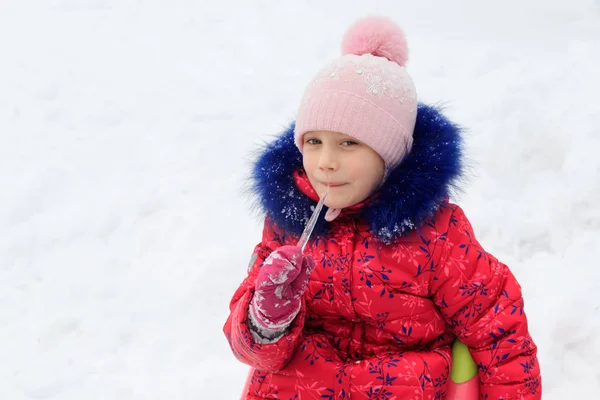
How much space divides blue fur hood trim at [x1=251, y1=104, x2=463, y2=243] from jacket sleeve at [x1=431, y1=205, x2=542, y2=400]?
0.12 meters

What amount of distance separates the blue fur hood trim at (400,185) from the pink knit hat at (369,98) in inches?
1.9

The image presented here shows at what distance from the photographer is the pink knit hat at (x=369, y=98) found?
1.60m

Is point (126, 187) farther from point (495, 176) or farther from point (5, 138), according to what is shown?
point (495, 176)

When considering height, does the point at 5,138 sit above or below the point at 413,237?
above

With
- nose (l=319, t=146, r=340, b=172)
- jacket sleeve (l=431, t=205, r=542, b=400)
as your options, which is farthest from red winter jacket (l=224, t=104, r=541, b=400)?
nose (l=319, t=146, r=340, b=172)

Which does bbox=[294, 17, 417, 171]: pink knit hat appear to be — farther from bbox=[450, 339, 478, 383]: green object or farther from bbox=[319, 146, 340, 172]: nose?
bbox=[450, 339, 478, 383]: green object

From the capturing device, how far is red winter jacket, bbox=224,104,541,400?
1.64 metres

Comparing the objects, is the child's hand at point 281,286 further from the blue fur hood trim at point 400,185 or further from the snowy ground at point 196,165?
the snowy ground at point 196,165

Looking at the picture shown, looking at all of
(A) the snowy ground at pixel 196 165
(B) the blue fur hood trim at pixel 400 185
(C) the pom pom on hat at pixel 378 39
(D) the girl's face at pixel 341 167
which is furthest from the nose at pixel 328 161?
(A) the snowy ground at pixel 196 165

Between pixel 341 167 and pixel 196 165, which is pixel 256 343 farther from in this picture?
pixel 196 165

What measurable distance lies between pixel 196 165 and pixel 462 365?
2.39m

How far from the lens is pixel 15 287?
301cm

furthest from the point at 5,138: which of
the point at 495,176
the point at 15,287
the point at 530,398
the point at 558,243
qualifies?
the point at 530,398

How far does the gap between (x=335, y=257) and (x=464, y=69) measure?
3082 mm
